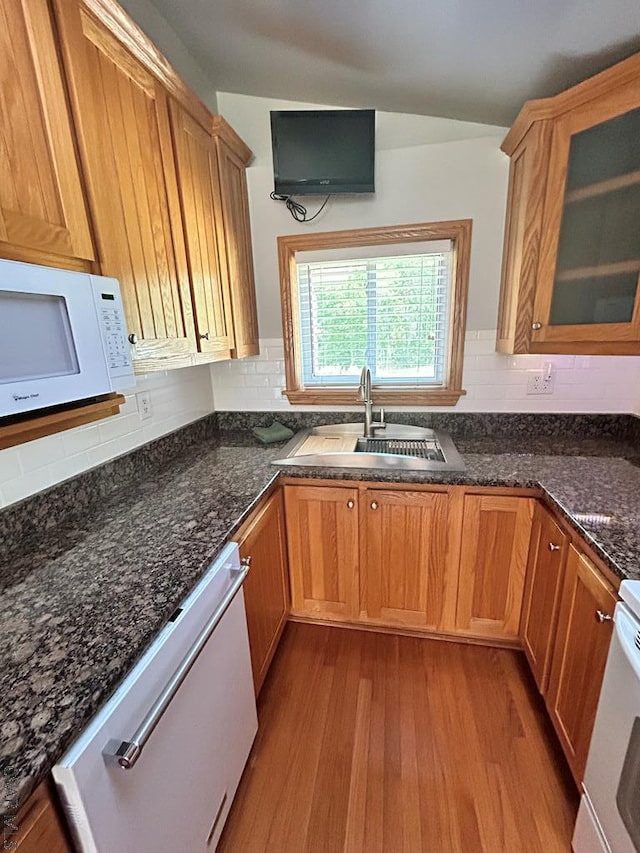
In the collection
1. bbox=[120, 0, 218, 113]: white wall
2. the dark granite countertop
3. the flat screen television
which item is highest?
bbox=[120, 0, 218, 113]: white wall

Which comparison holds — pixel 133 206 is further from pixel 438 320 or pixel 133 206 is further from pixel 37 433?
pixel 438 320

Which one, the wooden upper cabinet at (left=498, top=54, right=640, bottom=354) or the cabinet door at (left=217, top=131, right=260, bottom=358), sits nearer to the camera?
the wooden upper cabinet at (left=498, top=54, right=640, bottom=354)

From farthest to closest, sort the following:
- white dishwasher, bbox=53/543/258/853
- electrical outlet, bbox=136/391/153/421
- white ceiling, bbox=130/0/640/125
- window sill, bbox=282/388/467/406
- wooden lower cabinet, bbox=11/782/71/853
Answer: window sill, bbox=282/388/467/406 < electrical outlet, bbox=136/391/153/421 < white ceiling, bbox=130/0/640/125 < white dishwasher, bbox=53/543/258/853 < wooden lower cabinet, bbox=11/782/71/853

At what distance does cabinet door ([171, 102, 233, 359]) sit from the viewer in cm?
142

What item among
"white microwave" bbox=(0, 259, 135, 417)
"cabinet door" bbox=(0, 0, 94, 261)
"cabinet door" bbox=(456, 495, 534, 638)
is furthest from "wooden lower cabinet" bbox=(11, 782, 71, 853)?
"cabinet door" bbox=(456, 495, 534, 638)

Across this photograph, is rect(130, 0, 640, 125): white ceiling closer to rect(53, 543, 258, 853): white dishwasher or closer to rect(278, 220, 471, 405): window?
rect(278, 220, 471, 405): window

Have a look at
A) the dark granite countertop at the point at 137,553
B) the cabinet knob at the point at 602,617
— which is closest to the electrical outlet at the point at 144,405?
the dark granite countertop at the point at 137,553

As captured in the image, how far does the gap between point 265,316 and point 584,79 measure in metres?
1.61

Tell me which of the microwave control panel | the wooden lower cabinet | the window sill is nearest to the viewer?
Answer: the wooden lower cabinet

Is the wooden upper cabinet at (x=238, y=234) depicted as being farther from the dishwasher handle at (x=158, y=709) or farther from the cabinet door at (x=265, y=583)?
the dishwasher handle at (x=158, y=709)

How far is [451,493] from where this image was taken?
1581 mm

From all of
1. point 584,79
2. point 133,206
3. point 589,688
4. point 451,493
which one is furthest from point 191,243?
point 589,688

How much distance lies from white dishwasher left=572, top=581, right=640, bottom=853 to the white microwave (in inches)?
54.2

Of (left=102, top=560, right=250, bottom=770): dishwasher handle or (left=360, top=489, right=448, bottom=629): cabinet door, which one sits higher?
(left=102, top=560, right=250, bottom=770): dishwasher handle
